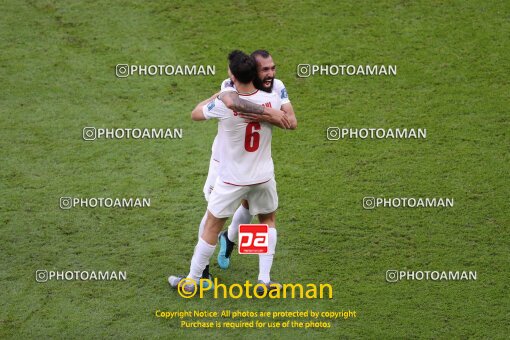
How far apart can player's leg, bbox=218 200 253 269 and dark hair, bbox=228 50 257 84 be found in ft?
3.85

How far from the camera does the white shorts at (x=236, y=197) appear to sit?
263 inches

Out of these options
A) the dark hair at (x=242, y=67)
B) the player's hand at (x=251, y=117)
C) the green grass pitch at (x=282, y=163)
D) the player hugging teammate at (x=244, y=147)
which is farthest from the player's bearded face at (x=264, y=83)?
the green grass pitch at (x=282, y=163)

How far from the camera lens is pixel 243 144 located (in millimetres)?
6543

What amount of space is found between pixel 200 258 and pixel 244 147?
914 mm

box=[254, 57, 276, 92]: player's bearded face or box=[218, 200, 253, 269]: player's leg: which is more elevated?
box=[254, 57, 276, 92]: player's bearded face

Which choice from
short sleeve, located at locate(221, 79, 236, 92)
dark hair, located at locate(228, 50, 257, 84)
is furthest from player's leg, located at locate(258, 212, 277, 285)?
dark hair, located at locate(228, 50, 257, 84)

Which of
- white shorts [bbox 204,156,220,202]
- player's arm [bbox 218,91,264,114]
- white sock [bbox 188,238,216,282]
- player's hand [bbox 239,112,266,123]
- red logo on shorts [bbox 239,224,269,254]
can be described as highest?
player's arm [bbox 218,91,264,114]

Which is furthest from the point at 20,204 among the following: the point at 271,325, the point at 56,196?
the point at 271,325

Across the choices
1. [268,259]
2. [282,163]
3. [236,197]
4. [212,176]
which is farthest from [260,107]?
[282,163]

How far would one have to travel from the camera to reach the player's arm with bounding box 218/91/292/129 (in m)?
6.30

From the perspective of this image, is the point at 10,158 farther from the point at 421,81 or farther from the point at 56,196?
the point at 421,81

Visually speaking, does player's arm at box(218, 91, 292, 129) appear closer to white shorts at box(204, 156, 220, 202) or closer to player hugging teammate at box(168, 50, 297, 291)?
player hugging teammate at box(168, 50, 297, 291)

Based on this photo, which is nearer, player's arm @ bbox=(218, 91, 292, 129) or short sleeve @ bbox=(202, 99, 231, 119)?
player's arm @ bbox=(218, 91, 292, 129)

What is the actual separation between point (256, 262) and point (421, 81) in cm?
313
